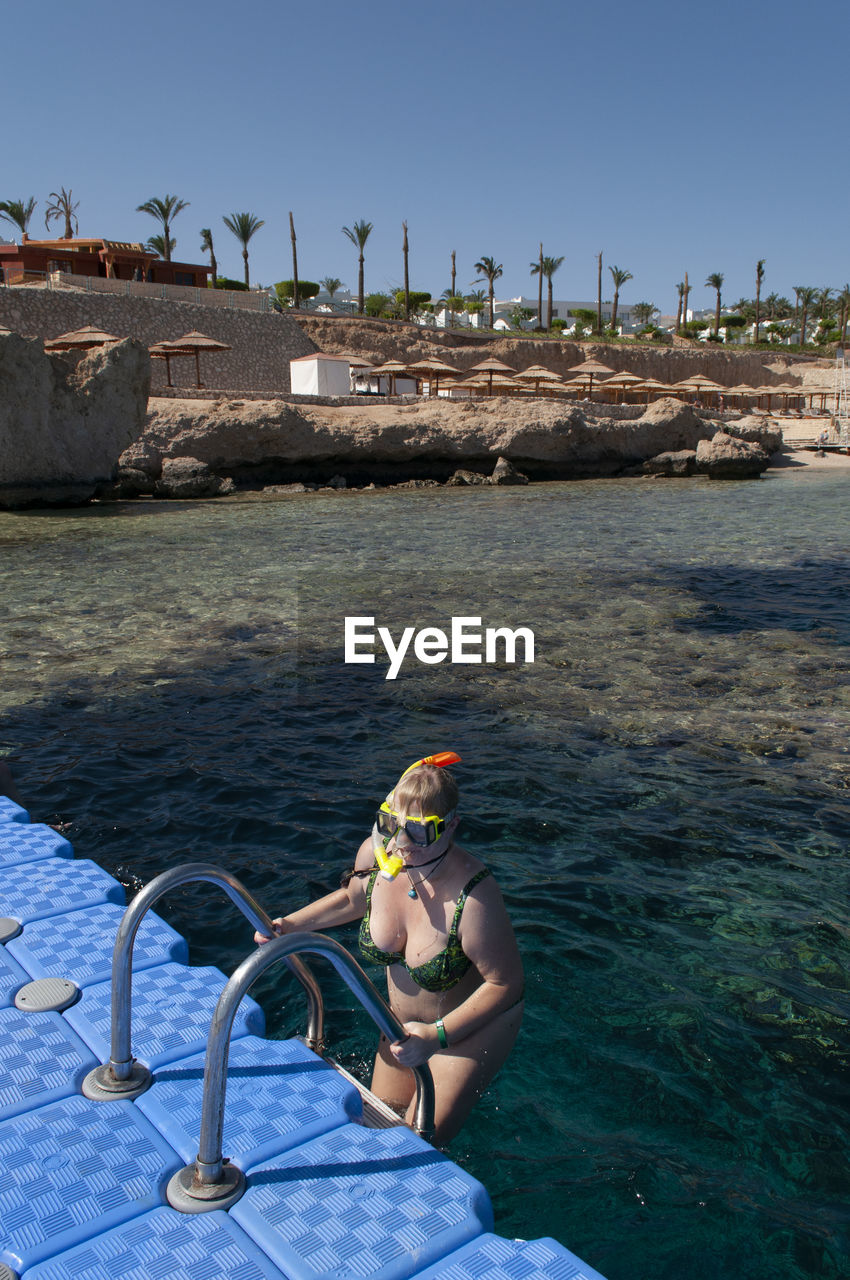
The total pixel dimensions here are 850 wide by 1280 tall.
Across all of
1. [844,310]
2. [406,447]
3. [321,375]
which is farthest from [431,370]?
[844,310]

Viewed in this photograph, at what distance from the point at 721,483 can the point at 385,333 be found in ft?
87.1

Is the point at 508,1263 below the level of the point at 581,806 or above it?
above

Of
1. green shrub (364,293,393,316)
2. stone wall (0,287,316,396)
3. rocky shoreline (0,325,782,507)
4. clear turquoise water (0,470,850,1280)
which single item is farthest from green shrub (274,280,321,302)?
clear turquoise water (0,470,850,1280)

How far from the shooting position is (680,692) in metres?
7.57

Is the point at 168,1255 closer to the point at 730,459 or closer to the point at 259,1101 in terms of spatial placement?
the point at 259,1101

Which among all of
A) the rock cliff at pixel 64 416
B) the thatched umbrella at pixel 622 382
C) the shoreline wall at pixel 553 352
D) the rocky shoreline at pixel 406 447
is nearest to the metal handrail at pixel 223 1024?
the rock cliff at pixel 64 416

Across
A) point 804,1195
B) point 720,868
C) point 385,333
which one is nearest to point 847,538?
point 720,868

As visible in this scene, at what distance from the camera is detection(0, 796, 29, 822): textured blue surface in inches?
180

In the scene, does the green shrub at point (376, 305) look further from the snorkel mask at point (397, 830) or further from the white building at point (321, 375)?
the snorkel mask at point (397, 830)

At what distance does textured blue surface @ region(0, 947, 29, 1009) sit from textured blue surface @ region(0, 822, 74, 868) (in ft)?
2.74

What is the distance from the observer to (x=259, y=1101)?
8.11 ft

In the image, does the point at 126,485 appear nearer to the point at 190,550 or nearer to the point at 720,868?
the point at 190,550

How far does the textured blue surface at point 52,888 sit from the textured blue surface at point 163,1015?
591 mm

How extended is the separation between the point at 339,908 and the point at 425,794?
768 millimetres
